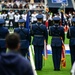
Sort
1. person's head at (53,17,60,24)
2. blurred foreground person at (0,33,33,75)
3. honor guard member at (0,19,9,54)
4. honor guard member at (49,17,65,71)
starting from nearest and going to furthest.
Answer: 1. blurred foreground person at (0,33,33,75)
2. honor guard member at (0,19,9,54)
3. person's head at (53,17,60,24)
4. honor guard member at (49,17,65,71)

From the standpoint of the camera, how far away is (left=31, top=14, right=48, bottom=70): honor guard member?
42.4 ft

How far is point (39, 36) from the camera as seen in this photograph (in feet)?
42.6

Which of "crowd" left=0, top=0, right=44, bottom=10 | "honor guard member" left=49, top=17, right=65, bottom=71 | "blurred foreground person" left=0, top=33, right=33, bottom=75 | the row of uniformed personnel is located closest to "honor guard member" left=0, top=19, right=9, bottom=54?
the row of uniformed personnel

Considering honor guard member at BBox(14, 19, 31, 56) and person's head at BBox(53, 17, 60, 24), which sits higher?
person's head at BBox(53, 17, 60, 24)

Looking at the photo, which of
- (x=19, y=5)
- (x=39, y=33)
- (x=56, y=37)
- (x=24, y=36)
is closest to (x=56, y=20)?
(x=56, y=37)

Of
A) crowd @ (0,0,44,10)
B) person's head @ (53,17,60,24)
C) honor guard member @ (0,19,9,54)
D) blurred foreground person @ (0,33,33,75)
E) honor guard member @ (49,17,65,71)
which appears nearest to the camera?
blurred foreground person @ (0,33,33,75)

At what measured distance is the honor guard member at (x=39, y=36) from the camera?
1291 cm

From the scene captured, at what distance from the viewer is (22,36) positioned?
1245 centimetres

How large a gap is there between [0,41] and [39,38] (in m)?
1.35

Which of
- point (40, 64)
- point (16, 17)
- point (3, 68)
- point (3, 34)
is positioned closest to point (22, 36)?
point (3, 34)

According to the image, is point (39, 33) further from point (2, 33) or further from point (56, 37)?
point (2, 33)

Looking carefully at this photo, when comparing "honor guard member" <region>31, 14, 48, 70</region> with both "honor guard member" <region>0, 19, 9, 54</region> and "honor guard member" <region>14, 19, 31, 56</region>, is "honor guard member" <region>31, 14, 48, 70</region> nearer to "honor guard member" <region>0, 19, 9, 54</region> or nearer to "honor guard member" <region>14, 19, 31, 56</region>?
"honor guard member" <region>14, 19, 31, 56</region>

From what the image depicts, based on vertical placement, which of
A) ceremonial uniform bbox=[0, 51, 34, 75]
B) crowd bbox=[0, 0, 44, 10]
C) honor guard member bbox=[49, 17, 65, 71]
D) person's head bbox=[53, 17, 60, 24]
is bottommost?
crowd bbox=[0, 0, 44, 10]

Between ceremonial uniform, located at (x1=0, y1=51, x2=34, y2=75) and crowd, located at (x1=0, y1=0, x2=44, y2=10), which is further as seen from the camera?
crowd, located at (x1=0, y1=0, x2=44, y2=10)
